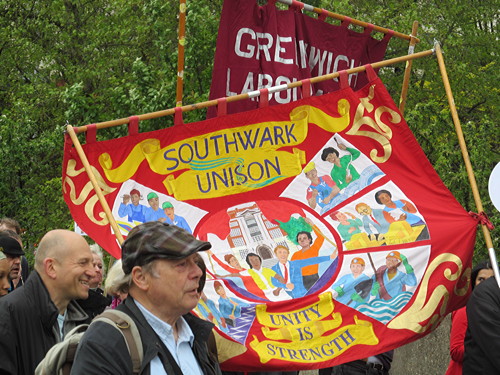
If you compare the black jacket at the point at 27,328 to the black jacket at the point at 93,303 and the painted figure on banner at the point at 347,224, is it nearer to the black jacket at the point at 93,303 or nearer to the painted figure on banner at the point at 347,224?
the black jacket at the point at 93,303

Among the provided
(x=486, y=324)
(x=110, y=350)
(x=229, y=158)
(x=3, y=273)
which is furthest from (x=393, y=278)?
(x=110, y=350)

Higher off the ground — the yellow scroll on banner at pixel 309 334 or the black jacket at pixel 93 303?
the black jacket at pixel 93 303

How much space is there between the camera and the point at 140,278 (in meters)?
3.79

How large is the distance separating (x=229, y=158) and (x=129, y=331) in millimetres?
2827

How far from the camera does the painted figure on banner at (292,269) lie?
5770 millimetres

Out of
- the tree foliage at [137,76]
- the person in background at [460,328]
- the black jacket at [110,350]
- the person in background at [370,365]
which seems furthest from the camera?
the tree foliage at [137,76]

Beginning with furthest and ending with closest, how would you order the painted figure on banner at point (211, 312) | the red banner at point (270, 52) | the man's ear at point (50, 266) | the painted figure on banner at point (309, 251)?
the red banner at point (270, 52), the painted figure on banner at point (309, 251), the painted figure on banner at point (211, 312), the man's ear at point (50, 266)

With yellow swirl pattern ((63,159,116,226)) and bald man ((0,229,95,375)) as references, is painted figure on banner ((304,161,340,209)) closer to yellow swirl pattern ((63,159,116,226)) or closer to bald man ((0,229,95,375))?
yellow swirl pattern ((63,159,116,226))

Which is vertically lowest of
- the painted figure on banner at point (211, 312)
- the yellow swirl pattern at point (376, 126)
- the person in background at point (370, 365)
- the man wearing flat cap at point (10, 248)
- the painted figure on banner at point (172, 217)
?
the person in background at point (370, 365)

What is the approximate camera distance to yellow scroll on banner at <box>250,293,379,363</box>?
5.45 meters

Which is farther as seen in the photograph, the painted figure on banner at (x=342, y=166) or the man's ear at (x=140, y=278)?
the painted figure on banner at (x=342, y=166)

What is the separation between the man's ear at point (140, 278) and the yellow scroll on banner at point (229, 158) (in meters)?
2.46

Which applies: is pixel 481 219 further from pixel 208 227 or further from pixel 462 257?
pixel 208 227

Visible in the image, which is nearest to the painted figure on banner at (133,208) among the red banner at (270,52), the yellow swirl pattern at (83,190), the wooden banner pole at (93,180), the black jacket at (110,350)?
the yellow swirl pattern at (83,190)
